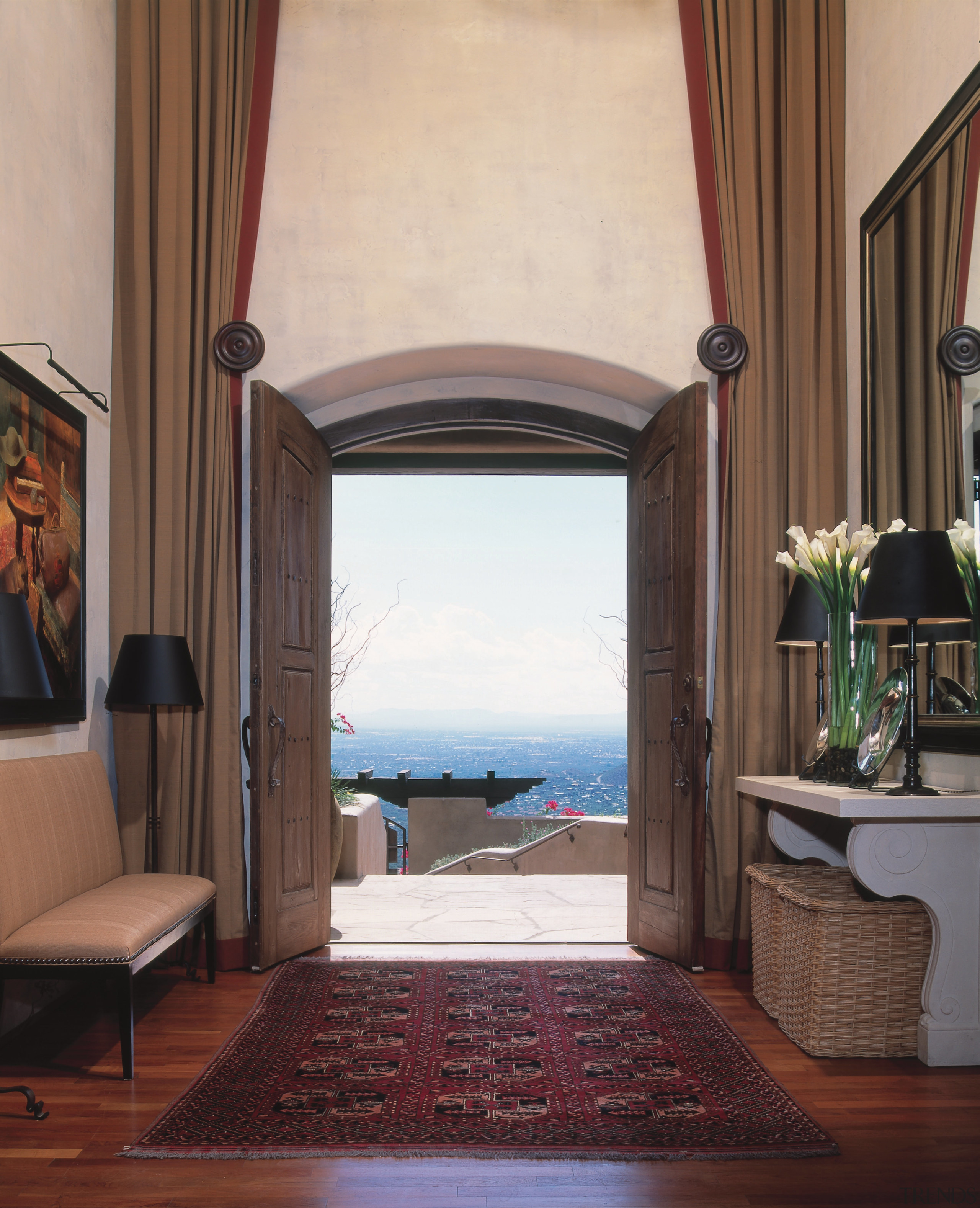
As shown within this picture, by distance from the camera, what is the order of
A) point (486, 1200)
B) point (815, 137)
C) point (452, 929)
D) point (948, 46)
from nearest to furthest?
1. point (486, 1200)
2. point (948, 46)
3. point (815, 137)
4. point (452, 929)

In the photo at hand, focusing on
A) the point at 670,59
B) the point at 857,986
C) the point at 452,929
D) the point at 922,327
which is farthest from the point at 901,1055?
the point at 670,59

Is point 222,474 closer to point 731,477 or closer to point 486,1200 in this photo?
point 731,477

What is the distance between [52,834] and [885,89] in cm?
453

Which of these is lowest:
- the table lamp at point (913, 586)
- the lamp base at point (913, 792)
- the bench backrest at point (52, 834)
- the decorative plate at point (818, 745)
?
the bench backrest at point (52, 834)

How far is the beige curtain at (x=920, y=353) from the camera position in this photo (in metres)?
3.44

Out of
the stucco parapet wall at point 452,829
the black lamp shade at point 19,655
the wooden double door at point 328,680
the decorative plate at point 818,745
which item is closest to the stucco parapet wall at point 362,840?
the stucco parapet wall at point 452,829

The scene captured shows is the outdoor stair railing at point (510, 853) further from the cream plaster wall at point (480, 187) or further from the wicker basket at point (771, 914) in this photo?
the cream plaster wall at point (480, 187)

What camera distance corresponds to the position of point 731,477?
4309 millimetres

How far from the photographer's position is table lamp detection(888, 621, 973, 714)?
10.7 ft

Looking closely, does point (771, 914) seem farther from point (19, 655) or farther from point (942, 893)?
point (19, 655)

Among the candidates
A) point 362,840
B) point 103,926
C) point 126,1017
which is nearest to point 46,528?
point 103,926

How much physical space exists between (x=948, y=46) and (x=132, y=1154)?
4.55 meters

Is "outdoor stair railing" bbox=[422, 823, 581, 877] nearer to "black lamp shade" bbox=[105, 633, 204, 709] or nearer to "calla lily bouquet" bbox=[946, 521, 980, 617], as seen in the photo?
"black lamp shade" bbox=[105, 633, 204, 709]

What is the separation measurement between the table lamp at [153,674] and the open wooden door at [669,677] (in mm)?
2050
